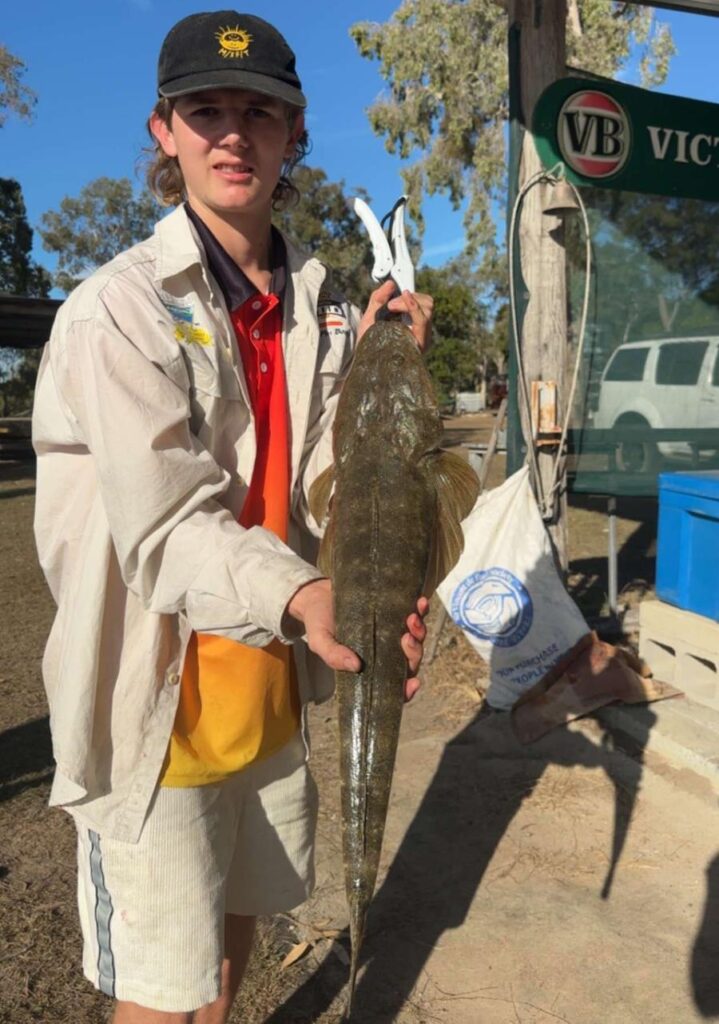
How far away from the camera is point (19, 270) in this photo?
5034cm

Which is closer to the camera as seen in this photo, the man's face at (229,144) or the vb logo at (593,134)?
the man's face at (229,144)

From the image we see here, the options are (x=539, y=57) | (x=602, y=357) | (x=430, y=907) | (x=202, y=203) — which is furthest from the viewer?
(x=602, y=357)

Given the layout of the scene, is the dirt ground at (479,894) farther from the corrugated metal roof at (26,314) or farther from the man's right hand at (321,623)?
the corrugated metal roof at (26,314)

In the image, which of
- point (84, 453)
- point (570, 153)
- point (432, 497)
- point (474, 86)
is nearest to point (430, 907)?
point (432, 497)

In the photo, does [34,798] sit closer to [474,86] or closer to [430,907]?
[430,907]

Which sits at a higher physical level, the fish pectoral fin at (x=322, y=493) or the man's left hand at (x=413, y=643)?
the fish pectoral fin at (x=322, y=493)

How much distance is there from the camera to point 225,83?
1.98 metres

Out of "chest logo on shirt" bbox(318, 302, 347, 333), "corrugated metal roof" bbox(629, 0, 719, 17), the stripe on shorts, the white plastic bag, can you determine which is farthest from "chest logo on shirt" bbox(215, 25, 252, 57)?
"corrugated metal roof" bbox(629, 0, 719, 17)

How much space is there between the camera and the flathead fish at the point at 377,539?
73.6 inches

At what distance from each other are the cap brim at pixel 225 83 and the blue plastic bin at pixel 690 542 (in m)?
3.75

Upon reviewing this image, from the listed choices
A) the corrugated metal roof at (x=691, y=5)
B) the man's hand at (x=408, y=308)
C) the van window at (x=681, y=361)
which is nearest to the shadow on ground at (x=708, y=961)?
the man's hand at (x=408, y=308)

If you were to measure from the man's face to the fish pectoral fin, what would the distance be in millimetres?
692

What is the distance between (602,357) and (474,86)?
107 feet

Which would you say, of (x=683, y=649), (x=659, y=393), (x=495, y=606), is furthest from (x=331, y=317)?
(x=659, y=393)
